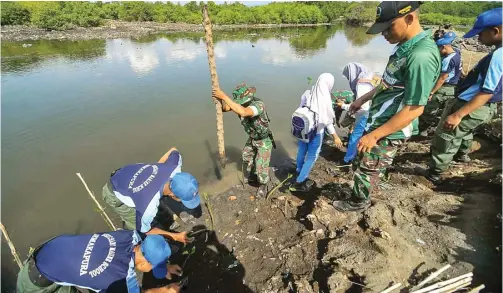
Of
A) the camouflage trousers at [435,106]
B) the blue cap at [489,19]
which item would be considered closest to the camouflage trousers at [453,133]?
the blue cap at [489,19]

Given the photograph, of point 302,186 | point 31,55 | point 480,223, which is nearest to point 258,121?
point 302,186

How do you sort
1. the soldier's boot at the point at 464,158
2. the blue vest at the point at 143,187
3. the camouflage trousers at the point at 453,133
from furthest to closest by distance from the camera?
the soldier's boot at the point at 464,158 < the camouflage trousers at the point at 453,133 < the blue vest at the point at 143,187

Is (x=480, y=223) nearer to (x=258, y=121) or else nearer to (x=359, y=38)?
(x=258, y=121)

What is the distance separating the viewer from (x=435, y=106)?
5.13 m

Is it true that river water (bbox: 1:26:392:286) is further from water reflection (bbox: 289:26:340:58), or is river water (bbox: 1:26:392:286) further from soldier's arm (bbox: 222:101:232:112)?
water reflection (bbox: 289:26:340:58)

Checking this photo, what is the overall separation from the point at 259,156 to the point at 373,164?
6.08ft

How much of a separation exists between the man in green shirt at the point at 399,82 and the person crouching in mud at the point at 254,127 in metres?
1.50

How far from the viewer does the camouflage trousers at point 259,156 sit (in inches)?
161

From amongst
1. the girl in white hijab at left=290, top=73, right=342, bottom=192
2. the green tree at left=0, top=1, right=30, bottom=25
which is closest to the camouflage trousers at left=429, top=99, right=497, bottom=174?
the girl in white hijab at left=290, top=73, right=342, bottom=192

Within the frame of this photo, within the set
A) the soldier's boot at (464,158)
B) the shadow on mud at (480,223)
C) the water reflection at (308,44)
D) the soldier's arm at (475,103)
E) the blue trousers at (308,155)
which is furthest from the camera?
the water reflection at (308,44)

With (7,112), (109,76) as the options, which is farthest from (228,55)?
(7,112)

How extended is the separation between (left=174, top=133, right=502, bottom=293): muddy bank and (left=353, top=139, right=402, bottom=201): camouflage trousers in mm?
380

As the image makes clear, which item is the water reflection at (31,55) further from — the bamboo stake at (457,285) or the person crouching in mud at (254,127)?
the bamboo stake at (457,285)

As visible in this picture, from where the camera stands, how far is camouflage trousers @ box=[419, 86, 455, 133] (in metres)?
4.93
